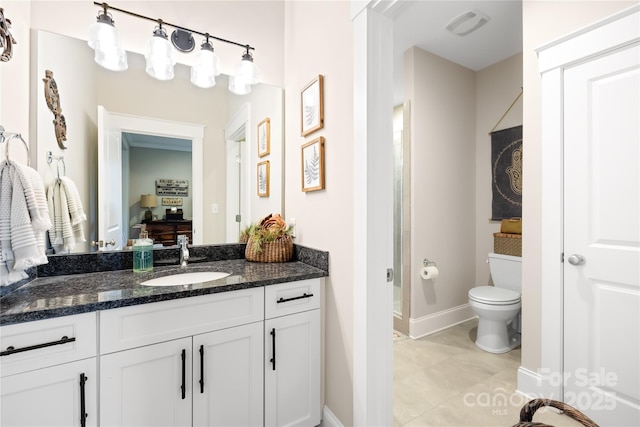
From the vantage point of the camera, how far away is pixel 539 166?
1.75m

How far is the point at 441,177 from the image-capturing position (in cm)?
282

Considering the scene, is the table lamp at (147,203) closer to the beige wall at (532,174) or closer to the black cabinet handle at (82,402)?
the black cabinet handle at (82,402)

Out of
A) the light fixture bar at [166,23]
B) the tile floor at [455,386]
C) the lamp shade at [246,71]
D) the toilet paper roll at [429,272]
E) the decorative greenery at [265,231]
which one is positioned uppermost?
the light fixture bar at [166,23]

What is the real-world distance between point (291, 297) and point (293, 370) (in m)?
0.35

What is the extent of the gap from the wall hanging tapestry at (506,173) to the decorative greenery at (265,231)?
217 cm

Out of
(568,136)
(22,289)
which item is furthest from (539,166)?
(22,289)

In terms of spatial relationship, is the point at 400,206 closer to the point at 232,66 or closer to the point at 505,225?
the point at 505,225

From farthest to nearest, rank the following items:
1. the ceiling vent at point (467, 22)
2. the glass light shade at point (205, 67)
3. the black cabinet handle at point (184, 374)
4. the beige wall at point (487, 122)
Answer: the beige wall at point (487, 122), the ceiling vent at point (467, 22), the glass light shade at point (205, 67), the black cabinet handle at point (184, 374)

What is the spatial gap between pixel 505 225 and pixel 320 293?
2.03m

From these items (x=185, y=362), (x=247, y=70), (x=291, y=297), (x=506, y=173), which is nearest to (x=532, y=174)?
(x=506, y=173)

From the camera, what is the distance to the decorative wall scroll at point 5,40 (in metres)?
1.04

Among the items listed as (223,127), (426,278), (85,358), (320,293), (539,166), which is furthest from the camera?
(426,278)

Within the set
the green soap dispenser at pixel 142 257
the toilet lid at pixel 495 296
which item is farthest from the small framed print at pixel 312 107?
the toilet lid at pixel 495 296

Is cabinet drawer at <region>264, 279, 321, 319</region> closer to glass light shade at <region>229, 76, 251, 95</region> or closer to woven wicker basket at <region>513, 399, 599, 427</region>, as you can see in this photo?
woven wicker basket at <region>513, 399, 599, 427</region>
